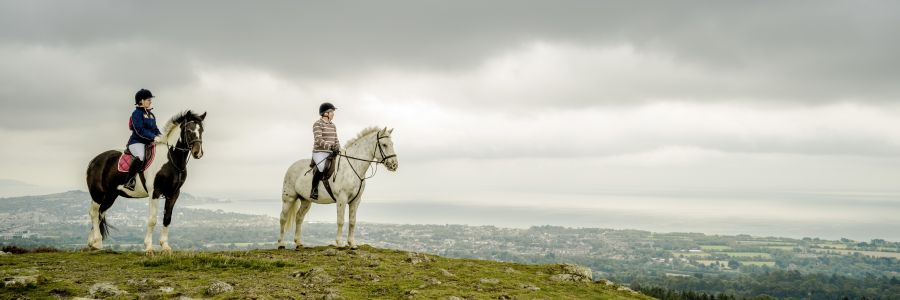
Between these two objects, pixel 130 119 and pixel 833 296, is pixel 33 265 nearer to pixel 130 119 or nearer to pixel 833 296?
pixel 130 119

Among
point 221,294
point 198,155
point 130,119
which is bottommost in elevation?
point 221,294

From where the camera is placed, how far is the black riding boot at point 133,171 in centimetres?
1311

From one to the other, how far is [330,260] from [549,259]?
470 ft

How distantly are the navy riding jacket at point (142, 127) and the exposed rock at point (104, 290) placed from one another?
563 cm

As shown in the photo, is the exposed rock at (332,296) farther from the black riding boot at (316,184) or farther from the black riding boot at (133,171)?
the black riding boot at (133,171)

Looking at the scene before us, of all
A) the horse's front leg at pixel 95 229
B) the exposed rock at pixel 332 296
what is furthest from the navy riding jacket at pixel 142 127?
the exposed rock at pixel 332 296

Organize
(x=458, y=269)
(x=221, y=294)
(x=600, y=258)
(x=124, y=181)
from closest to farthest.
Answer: (x=221, y=294)
(x=458, y=269)
(x=124, y=181)
(x=600, y=258)

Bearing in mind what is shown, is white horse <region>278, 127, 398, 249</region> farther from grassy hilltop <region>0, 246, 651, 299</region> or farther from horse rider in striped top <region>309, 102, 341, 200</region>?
grassy hilltop <region>0, 246, 651, 299</region>

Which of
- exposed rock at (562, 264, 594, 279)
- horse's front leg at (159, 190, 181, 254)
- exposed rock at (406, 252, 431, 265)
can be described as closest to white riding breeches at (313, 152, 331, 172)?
exposed rock at (406, 252, 431, 265)

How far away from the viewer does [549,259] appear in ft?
488

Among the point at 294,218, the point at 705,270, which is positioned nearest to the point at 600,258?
the point at 705,270

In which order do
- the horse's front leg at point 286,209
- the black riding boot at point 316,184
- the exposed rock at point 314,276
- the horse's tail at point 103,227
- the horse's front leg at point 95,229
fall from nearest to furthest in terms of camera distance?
1. the exposed rock at point 314,276
2. the horse's front leg at point 95,229
3. the horse's tail at point 103,227
4. the black riding boot at point 316,184
5. the horse's front leg at point 286,209

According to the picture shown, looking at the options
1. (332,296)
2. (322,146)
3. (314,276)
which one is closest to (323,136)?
(322,146)

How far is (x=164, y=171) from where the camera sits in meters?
13.1
